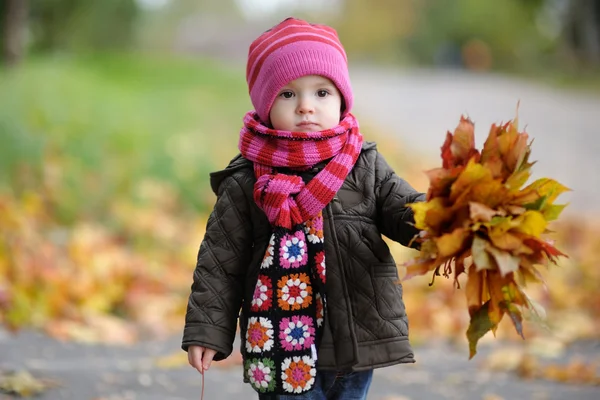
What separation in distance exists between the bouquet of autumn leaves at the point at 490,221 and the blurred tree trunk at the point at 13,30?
6546 mm

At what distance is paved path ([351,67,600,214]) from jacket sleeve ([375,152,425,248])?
6275 millimetres

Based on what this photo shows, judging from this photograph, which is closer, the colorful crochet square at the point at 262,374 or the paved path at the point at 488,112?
the colorful crochet square at the point at 262,374

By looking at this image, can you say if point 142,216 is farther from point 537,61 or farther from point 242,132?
point 537,61

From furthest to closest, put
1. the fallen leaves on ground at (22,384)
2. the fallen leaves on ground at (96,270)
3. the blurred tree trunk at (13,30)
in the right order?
the blurred tree trunk at (13,30) → the fallen leaves on ground at (96,270) → the fallen leaves on ground at (22,384)

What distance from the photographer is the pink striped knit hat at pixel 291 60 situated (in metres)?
2.32

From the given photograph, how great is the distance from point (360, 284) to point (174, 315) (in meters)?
3.22

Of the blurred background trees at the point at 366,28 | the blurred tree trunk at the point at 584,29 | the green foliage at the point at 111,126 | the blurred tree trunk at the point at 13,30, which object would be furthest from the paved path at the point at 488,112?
the blurred tree trunk at the point at 13,30

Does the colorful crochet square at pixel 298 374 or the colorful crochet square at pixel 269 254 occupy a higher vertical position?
the colorful crochet square at pixel 269 254

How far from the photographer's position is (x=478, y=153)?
2.04 metres

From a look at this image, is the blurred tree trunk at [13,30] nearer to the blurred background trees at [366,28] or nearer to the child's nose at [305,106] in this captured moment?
the blurred background trees at [366,28]

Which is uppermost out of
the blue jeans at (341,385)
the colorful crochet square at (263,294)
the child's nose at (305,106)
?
the child's nose at (305,106)

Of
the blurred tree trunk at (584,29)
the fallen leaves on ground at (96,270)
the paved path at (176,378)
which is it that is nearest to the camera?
the paved path at (176,378)

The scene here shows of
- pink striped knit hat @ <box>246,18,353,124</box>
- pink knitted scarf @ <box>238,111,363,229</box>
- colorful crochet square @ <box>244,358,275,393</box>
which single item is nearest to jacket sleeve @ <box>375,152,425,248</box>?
pink knitted scarf @ <box>238,111,363,229</box>

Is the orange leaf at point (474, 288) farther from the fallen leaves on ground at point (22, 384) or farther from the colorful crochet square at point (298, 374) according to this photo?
the fallen leaves on ground at point (22, 384)
